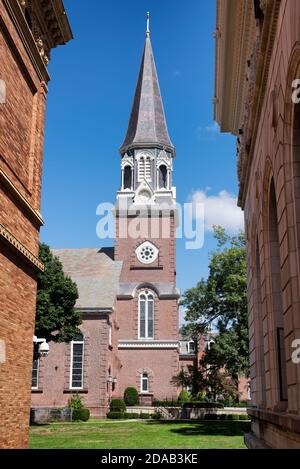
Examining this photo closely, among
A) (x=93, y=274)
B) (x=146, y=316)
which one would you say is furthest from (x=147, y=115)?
(x=146, y=316)

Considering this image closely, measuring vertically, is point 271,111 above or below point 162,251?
below

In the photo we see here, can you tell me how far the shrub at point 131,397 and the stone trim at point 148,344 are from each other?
13.2 feet

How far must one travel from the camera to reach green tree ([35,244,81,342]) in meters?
33.9

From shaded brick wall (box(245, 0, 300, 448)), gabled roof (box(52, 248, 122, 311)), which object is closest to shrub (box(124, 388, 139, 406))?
gabled roof (box(52, 248, 122, 311))

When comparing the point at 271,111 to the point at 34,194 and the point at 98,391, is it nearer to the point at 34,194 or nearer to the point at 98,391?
the point at 34,194

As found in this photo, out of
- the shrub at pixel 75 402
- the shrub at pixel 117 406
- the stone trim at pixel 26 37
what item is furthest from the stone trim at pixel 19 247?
the shrub at pixel 117 406

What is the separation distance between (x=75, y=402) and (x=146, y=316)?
1210cm

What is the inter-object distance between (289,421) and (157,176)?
51563mm

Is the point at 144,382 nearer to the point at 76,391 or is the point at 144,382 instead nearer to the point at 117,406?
the point at 117,406

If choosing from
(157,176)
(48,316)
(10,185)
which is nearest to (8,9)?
(10,185)

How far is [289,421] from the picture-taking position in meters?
8.06

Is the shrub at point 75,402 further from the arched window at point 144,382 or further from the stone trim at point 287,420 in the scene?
the stone trim at point 287,420

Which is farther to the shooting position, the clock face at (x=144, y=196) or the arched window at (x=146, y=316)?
the clock face at (x=144, y=196)

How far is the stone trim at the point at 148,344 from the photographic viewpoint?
1987 inches
